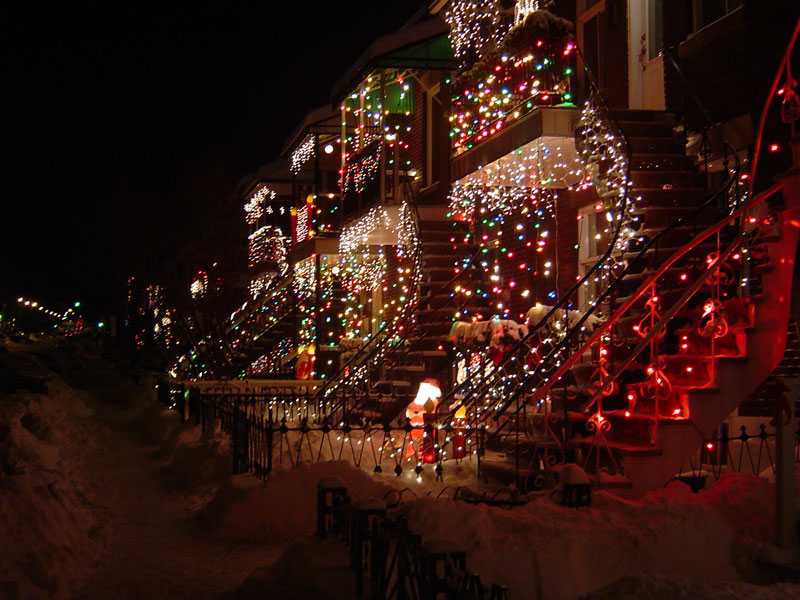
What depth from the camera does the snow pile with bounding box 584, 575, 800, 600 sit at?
4.83 m

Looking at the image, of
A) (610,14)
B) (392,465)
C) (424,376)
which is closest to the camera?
(392,465)

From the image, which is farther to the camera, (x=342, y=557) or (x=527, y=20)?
(x=527, y=20)

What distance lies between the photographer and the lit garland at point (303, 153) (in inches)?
1098

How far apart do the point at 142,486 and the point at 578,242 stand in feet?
25.1

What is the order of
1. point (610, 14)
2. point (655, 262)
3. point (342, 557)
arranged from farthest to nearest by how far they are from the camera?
point (610, 14) < point (655, 262) < point (342, 557)

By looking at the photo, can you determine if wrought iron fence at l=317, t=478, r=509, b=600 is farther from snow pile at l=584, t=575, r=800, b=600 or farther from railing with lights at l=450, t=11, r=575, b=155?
railing with lights at l=450, t=11, r=575, b=155

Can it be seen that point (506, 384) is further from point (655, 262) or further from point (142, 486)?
point (142, 486)

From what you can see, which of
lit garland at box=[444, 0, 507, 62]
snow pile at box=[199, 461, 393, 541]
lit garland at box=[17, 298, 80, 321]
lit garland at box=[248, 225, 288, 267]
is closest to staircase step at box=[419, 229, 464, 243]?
lit garland at box=[444, 0, 507, 62]

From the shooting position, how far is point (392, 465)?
12320 millimetres

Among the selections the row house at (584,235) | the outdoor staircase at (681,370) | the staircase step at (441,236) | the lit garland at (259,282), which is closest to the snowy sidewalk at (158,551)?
the row house at (584,235)

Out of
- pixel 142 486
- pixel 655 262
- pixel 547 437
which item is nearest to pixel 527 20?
pixel 655 262

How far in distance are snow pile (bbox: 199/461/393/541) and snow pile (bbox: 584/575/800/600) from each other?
4090 millimetres

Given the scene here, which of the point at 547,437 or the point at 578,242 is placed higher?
the point at 578,242

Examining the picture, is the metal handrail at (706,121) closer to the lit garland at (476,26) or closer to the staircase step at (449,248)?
the lit garland at (476,26)
